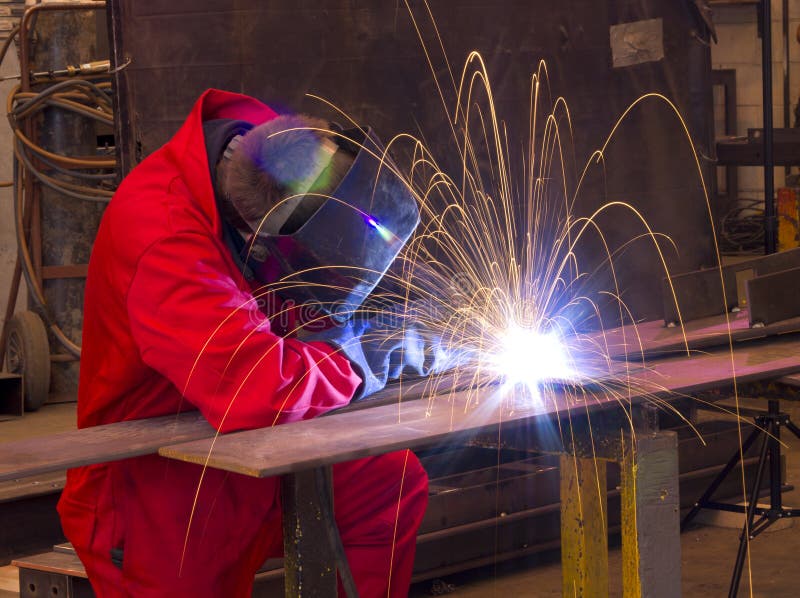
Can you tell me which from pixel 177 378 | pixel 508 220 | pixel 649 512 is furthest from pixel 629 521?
pixel 508 220

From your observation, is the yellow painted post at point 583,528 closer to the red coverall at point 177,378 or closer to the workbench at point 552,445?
the workbench at point 552,445

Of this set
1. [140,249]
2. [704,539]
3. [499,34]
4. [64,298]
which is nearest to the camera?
[140,249]

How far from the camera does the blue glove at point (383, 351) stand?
259 centimetres

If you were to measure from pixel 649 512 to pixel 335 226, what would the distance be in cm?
85

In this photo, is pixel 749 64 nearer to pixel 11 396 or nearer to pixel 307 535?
pixel 11 396

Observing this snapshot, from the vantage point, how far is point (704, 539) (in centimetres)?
432

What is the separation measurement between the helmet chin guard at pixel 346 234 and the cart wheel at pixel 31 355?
10.5 feet

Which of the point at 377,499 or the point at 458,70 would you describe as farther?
the point at 458,70

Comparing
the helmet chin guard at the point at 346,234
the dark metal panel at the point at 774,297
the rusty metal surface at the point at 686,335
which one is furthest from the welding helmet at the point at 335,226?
the dark metal panel at the point at 774,297

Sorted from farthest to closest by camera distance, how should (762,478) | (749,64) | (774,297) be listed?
(749,64) < (762,478) < (774,297)

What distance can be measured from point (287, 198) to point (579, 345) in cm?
103

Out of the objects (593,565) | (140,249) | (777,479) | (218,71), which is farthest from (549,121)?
(140,249)

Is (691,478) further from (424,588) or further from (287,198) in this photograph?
(287,198)

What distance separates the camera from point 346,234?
2.41m
